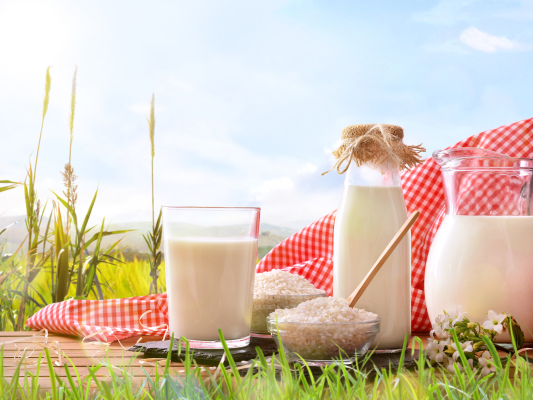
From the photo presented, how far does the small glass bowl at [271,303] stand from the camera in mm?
1026

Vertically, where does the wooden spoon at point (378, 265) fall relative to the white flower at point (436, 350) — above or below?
above

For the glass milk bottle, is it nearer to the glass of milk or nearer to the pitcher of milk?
the pitcher of milk

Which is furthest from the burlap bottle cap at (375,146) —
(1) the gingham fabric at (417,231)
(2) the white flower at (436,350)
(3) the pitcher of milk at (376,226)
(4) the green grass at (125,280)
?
(4) the green grass at (125,280)

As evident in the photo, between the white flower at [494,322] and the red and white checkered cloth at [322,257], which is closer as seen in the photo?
the white flower at [494,322]

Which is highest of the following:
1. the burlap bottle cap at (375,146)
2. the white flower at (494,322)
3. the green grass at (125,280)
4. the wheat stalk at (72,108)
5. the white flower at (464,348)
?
the wheat stalk at (72,108)

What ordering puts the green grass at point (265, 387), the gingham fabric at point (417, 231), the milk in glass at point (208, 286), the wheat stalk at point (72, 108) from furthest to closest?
the wheat stalk at point (72, 108) < the gingham fabric at point (417, 231) < the milk in glass at point (208, 286) < the green grass at point (265, 387)

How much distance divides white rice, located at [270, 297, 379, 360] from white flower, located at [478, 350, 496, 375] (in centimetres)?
16

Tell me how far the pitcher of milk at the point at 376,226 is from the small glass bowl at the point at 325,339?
16cm

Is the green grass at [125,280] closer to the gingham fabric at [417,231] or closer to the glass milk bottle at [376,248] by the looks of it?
the gingham fabric at [417,231]

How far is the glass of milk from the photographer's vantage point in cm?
91

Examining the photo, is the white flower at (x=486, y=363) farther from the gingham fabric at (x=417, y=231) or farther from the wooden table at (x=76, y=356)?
the gingham fabric at (x=417, y=231)

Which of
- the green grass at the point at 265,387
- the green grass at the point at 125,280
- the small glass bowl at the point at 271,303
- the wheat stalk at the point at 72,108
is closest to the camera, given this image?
the green grass at the point at 265,387

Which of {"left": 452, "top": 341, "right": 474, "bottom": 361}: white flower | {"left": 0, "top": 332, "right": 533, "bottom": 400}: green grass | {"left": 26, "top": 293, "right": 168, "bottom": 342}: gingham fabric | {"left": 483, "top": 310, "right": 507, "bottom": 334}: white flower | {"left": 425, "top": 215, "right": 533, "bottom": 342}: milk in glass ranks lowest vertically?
{"left": 26, "top": 293, "right": 168, "bottom": 342}: gingham fabric

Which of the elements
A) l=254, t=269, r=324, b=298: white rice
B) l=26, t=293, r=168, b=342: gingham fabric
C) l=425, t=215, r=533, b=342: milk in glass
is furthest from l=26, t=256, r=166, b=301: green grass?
l=425, t=215, r=533, b=342: milk in glass
